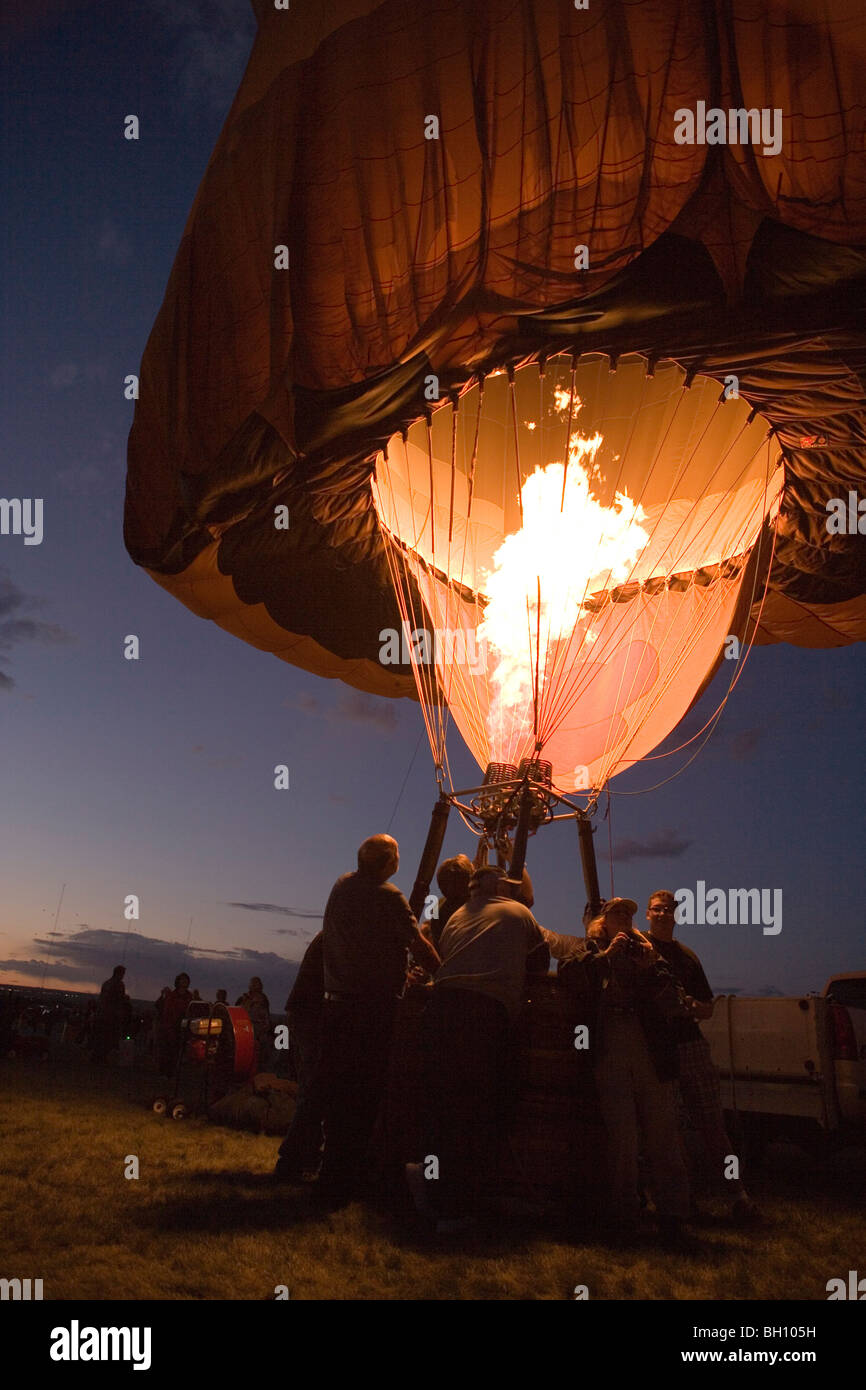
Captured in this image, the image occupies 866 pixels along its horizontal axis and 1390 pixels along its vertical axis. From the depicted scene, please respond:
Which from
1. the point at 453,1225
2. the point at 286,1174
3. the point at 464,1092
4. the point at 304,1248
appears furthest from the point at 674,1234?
the point at 286,1174

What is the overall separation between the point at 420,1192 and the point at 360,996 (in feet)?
2.92

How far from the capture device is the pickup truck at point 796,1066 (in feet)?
19.2

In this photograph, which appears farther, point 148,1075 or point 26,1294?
point 148,1075

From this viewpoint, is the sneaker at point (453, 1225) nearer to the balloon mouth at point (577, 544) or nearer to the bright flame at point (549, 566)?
the balloon mouth at point (577, 544)

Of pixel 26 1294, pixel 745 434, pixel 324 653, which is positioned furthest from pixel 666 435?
pixel 26 1294

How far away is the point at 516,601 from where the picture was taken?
812cm

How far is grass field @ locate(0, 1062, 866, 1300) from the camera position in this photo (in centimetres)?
291

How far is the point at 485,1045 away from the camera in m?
3.88

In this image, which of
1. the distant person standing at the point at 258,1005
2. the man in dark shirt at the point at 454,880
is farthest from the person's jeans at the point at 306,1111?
the distant person standing at the point at 258,1005

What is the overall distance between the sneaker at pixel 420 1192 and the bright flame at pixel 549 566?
4290 mm

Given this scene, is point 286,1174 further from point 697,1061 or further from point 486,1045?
point 697,1061

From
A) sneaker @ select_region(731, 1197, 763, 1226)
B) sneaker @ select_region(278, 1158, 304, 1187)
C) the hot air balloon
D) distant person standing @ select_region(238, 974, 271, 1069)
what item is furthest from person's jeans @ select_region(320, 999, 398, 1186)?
distant person standing @ select_region(238, 974, 271, 1069)

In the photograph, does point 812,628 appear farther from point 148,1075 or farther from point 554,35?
point 148,1075

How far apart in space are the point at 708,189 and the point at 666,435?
2.29 meters
